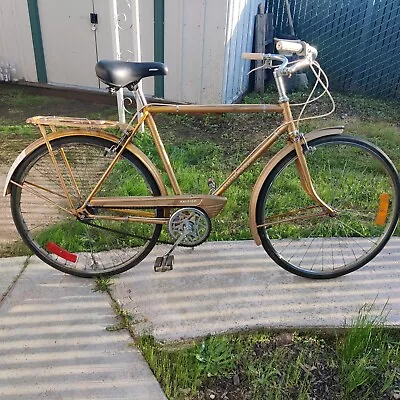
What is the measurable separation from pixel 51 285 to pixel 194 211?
2.97ft

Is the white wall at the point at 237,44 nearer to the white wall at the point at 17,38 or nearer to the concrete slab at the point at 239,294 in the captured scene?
the white wall at the point at 17,38

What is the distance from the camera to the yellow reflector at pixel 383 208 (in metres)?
2.70

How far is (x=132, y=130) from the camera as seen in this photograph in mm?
2420

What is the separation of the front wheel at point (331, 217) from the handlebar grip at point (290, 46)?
45 centimetres

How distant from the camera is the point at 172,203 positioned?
257 centimetres

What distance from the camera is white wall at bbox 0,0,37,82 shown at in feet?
17.8

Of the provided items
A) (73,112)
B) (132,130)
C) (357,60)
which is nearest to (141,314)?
(132,130)

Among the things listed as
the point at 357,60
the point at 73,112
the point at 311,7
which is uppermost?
the point at 311,7

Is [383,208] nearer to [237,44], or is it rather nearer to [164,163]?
[164,163]

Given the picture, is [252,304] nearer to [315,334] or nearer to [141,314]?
[315,334]

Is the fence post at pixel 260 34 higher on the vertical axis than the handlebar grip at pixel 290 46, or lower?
lower

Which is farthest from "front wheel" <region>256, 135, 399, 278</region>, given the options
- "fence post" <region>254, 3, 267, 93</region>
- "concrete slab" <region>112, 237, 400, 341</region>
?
"fence post" <region>254, 3, 267, 93</region>

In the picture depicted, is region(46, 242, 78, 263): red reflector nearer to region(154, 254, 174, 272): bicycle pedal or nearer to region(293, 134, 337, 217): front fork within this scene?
region(154, 254, 174, 272): bicycle pedal

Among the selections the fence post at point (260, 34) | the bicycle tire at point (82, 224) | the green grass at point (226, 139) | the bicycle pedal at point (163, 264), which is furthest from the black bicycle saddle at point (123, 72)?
the fence post at point (260, 34)
